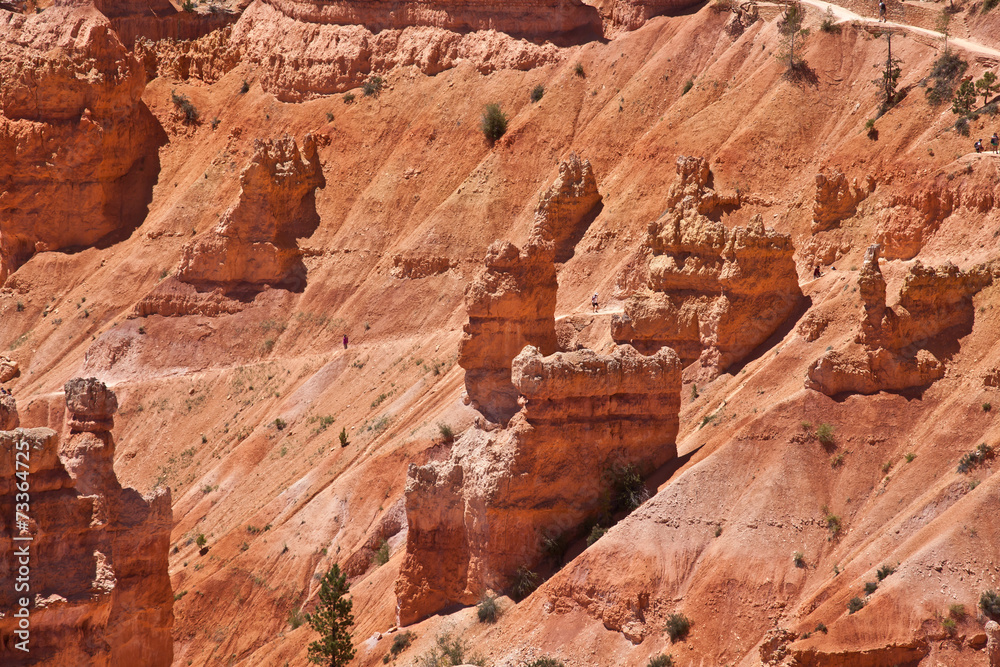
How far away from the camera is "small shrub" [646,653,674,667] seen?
3023 centimetres

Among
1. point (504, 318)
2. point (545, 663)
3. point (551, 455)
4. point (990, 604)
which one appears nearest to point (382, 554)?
point (504, 318)

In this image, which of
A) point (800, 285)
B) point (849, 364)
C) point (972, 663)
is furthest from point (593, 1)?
point (972, 663)

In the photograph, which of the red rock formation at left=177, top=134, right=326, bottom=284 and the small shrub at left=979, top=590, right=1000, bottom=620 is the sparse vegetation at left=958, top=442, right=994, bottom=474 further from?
the red rock formation at left=177, top=134, right=326, bottom=284

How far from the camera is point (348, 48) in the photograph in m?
72.8

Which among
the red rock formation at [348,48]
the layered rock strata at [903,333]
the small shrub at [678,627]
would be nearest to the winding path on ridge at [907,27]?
the red rock formation at [348,48]

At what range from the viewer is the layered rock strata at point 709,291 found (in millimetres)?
42156

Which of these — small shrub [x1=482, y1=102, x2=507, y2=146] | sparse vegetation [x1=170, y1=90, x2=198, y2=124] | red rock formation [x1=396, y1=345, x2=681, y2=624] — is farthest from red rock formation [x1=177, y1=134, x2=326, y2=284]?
red rock formation [x1=396, y1=345, x2=681, y2=624]

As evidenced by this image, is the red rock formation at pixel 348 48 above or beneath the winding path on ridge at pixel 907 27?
above

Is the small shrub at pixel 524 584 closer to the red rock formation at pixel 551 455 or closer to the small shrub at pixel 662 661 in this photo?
the red rock formation at pixel 551 455

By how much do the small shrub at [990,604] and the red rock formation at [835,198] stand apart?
20.7 meters

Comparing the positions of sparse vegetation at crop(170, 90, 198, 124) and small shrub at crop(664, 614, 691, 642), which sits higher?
sparse vegetation at crop(170, 90, 198, 124)

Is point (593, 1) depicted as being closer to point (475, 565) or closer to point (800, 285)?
point (800, 285)

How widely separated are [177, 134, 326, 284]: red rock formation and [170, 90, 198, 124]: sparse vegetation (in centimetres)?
1140

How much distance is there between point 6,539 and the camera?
25375 mm
